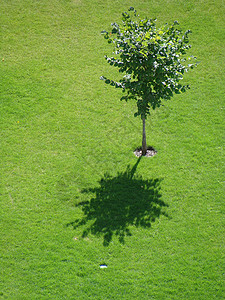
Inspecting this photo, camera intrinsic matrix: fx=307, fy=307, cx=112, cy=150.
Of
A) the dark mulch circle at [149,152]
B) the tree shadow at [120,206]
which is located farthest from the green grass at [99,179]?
the dark mulch circle at [149,152]

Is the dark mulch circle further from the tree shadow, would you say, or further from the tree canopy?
the tree canopy

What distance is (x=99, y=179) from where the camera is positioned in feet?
30.2

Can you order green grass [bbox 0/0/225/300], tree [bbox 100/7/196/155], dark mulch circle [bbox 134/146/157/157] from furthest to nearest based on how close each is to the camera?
dark mulch circle [bbox 134/146/157/157] → tree [bbox 100/7/196/155] → green grass [bbox 0/0/225/300]

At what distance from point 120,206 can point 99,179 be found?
116cm

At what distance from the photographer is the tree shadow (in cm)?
806

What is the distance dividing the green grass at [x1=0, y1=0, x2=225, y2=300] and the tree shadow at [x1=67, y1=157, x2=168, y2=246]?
29 millimetres

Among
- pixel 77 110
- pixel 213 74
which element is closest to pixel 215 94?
pixel 213 74

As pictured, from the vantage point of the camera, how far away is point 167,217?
8.21 m

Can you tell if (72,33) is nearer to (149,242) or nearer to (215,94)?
(215,94)

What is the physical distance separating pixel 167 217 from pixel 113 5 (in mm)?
11808

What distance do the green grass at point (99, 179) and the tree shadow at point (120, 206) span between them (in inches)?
1.2

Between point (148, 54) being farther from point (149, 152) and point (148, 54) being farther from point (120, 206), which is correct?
point (120, 206)

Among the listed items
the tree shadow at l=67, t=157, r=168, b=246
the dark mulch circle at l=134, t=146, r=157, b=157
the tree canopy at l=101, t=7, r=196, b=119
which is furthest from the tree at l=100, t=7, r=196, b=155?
the tree shadow at l=67, t=157, r=168, b=246

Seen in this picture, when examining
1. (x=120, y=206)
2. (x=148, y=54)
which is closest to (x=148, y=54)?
(x=148, y=54)
